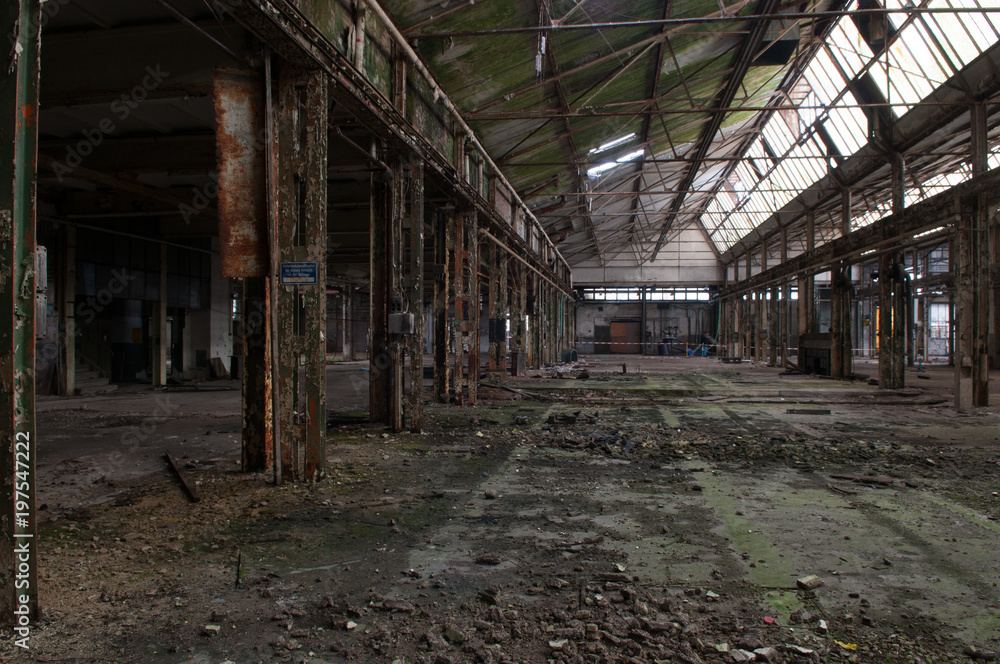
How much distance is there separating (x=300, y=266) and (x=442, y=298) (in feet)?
20.0

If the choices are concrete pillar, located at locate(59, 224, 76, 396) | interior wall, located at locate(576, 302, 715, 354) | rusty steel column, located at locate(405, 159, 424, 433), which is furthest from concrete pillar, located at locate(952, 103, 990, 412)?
interior wall, located at locate(576, 302, 715, 354)

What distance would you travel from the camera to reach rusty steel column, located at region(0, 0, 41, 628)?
2.59 m

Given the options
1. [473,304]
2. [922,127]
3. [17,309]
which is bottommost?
[17,309]

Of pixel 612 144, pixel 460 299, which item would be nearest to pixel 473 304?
pixel 460 299

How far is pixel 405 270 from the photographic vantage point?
28.0 feet

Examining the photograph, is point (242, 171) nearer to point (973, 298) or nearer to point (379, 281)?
point (379, 281)

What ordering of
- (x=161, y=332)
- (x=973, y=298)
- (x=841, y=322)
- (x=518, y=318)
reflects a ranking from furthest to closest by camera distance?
(x=518, y=318)
(x=841, y=322)
(x=161, y=332)
(x=973, y=298)

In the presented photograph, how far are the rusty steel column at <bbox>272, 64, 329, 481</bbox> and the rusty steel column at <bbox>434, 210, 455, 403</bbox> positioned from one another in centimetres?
537

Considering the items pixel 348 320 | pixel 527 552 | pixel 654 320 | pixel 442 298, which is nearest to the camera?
pixel 527 552

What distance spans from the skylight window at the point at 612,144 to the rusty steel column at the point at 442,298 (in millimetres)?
6912

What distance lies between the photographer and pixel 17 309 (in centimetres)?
262

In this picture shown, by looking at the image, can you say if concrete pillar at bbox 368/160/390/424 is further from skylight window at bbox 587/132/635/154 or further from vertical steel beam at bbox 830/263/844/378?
vertical steel beam at bbox 830/263/844/378

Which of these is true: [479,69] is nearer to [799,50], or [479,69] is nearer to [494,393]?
[494,393]

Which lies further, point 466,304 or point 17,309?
point 466,304
